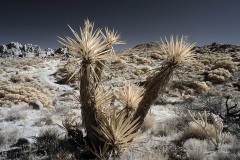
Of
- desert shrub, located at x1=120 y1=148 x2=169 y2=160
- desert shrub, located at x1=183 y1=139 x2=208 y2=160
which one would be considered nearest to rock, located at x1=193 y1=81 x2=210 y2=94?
desert shrub, located at x1=183 y1=139 x2=208 y2=160

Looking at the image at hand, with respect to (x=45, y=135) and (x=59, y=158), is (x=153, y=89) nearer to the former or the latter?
(x=59, y=158)

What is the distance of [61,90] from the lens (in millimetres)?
18719

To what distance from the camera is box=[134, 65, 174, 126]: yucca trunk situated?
15.2ft

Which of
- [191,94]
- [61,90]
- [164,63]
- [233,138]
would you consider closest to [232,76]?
[191,94]

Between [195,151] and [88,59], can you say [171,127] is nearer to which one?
[195,151]

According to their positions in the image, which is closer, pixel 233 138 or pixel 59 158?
pixel 59 158

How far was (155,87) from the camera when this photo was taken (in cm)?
475

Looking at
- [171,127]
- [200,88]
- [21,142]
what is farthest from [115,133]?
[200,88]

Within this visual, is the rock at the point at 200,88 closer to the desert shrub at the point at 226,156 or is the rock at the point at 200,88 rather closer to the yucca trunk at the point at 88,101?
the desert shrub at the point at 226,156

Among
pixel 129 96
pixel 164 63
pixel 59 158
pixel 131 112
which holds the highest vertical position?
pixel 164 63

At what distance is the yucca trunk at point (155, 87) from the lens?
464 centimetres

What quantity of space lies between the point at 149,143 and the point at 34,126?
12.9 feet

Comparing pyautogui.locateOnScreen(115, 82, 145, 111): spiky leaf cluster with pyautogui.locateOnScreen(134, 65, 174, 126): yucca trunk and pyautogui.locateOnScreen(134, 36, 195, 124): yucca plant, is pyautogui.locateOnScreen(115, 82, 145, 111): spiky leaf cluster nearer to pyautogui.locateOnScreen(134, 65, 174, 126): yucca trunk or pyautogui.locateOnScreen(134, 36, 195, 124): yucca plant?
pyautogui.locateOnScreen(134, 65, 174, 126): yucca trunk

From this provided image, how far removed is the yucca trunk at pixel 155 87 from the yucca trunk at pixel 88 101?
3.03 feet
